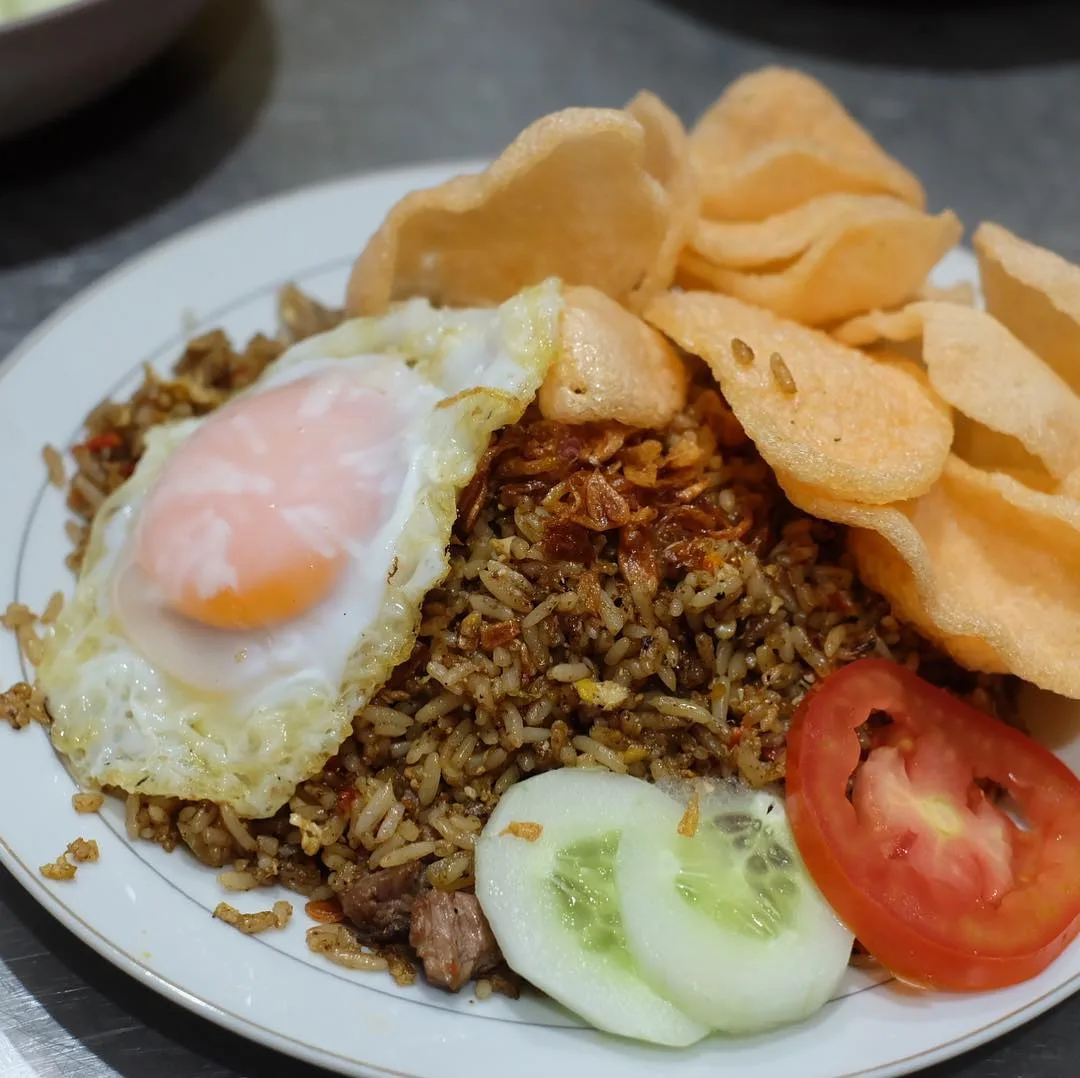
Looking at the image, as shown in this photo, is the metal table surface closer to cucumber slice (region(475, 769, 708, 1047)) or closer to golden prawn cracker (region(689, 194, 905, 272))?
golden prawn cracker (region(689, 194, 905, 272))

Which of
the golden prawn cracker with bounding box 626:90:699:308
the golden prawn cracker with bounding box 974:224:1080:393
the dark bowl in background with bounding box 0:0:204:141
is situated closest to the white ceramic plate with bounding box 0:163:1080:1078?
the golden prawn cracker with bounding box 974:224:1080:393

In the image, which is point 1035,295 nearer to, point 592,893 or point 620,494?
point 620,494

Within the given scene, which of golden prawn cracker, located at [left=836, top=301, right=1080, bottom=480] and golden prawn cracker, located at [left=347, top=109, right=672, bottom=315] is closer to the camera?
golden prawn cracker, located at [left=836, top=301, right=1080, bottom=480]

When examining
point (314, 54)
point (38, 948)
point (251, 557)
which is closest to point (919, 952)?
point (251, 557)

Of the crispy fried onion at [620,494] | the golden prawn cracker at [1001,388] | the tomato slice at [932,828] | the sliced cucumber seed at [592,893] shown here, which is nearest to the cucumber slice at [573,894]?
the sliced cucumber seed at [592,893]

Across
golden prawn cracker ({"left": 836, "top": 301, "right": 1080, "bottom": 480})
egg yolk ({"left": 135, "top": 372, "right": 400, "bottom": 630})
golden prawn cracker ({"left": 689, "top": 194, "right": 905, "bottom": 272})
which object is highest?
golden prawn cracker ({"left": 689, "top": 194, "right": 905, "bottom": 272})

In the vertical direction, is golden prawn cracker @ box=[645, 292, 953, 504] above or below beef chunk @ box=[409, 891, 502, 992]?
above

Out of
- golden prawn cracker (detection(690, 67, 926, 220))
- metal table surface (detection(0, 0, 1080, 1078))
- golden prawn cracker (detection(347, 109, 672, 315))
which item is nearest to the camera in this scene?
golden prawn cracker (detection(347, 109, 672, 315))

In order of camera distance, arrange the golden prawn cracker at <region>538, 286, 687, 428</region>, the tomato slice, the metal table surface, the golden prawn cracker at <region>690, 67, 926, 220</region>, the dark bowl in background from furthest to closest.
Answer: the metal table surface, the dark bowl in background, the golden prawn cracker at <region>690, 67, 926, 220</region>, the golden prawn cracker at <region>538, 286, 687, 428</region>, the tomato slice
